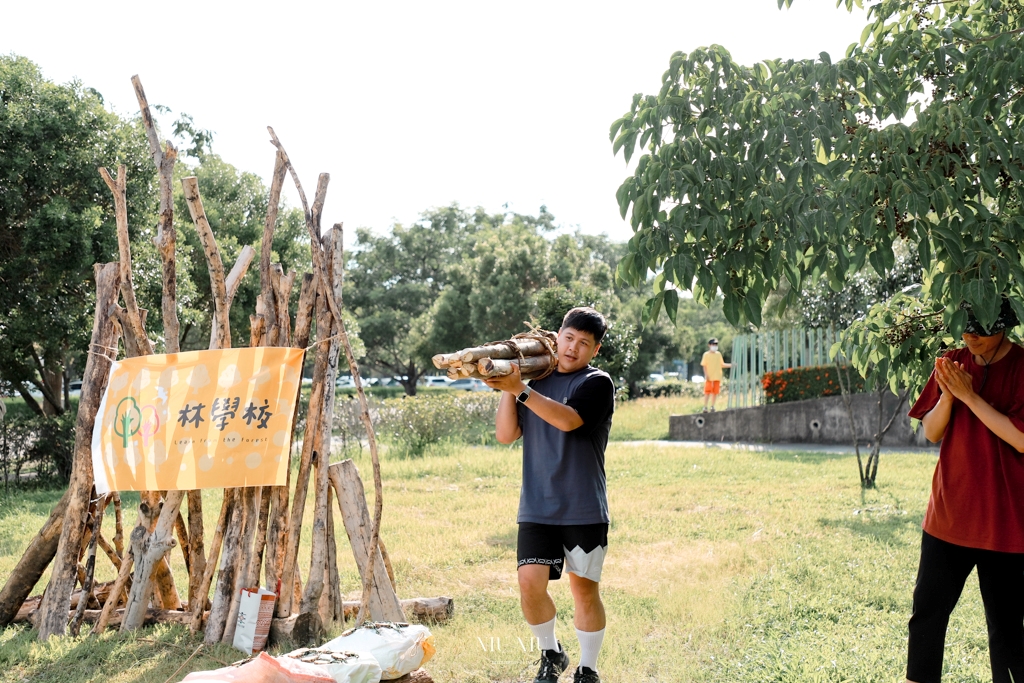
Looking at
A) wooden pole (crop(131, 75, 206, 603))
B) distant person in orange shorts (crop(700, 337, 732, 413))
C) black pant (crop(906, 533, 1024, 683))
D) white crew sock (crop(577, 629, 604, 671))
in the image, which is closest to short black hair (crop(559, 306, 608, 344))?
white crew sock (crop(577, 629, 604, 671))

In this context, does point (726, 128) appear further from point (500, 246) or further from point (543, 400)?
point (500, 246)

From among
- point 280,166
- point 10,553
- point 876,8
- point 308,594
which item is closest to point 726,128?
point 876,8

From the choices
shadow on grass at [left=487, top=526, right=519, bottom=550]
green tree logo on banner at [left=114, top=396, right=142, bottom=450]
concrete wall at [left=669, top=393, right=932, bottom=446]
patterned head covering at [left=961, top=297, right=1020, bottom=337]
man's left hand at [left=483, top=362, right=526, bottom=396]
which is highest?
patterned head covering at [left=961, top=297, right=1020, bottom=337]

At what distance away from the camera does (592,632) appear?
380cm

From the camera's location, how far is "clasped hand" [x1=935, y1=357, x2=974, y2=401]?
11.4 ft

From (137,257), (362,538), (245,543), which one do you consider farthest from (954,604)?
(137,257)

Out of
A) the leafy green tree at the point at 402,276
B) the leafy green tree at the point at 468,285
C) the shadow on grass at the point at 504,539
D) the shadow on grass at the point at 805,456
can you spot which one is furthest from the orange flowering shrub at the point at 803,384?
the leafy green tree at the point at 402,276

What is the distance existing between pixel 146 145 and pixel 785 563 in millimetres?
10018

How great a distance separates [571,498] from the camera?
147 inches

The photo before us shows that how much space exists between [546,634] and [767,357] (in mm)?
12700

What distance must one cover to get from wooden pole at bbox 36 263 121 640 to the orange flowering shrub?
39.1 feet

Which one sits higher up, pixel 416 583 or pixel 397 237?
pixel 397 237

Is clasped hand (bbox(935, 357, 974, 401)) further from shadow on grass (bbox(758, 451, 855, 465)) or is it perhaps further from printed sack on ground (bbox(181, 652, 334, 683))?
shadow on grass (bbox(758, 451, 855, 465))

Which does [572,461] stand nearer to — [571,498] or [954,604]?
[571,498]
